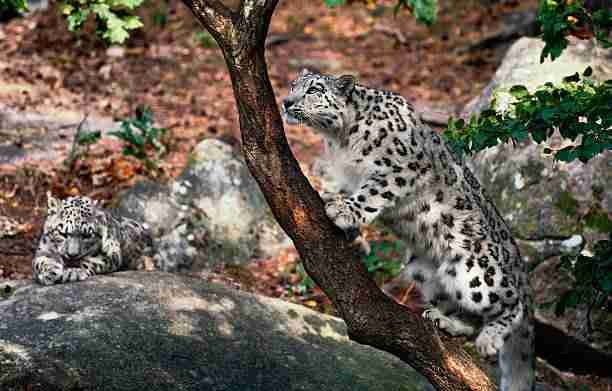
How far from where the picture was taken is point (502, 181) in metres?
8.92

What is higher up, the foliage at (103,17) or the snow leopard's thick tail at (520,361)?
the foliage at (103,17)

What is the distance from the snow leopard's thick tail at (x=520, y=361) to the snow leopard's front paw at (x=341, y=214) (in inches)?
76.2

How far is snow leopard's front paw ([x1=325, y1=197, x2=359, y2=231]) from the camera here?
536cm

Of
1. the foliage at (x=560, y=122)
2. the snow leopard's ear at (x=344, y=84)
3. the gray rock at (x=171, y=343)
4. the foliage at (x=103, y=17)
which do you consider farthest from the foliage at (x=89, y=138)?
the foliage at (x=560, y=122)

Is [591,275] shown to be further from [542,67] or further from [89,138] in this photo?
[89,138]

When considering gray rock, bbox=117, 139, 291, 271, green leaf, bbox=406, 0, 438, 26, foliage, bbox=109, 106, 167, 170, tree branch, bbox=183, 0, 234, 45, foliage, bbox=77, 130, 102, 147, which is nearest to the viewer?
tree branch, bbox=183, 0, 234, 45

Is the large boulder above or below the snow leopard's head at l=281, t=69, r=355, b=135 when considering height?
below

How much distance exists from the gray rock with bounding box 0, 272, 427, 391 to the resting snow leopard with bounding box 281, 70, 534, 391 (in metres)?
0.79

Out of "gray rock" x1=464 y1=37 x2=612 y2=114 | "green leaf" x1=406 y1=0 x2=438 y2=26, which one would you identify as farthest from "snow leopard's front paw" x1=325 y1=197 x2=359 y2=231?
"gray rock" x1=464 y1=37 x2=612 y2=114

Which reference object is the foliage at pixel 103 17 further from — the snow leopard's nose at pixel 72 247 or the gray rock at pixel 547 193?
the gray rock at pixel 547 193

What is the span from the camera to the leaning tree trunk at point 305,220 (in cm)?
476

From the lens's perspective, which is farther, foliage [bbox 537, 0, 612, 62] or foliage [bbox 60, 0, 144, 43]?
foliage [bbox 60, 0, 144, 43]

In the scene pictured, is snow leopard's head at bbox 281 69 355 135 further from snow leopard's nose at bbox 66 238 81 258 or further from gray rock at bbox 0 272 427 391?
snow leopard's nose at bbox 66 238 81 258

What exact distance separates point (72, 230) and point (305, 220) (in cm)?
264
